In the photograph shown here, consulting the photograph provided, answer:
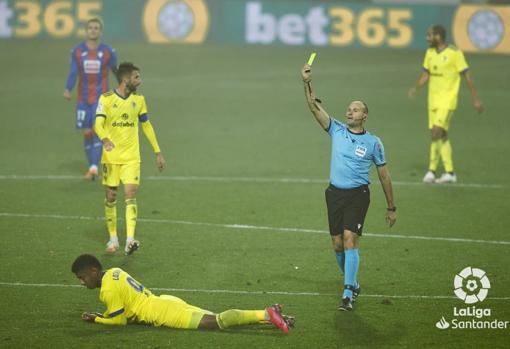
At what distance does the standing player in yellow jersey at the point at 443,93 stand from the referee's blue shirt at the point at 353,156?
24.1ft

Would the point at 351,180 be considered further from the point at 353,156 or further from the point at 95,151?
the point at 95,151

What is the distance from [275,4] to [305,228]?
21.7 metres

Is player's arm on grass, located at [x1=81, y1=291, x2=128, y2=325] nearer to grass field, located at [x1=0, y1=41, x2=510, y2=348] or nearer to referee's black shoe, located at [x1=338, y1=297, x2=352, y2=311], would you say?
grass field, located at [x1=0, y1=41, x2=510, y2=348]

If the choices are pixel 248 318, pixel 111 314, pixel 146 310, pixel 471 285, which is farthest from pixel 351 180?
pixel 111 314

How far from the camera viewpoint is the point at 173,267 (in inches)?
522

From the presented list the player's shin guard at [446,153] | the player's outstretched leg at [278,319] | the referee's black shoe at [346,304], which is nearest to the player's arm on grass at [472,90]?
the player's shin guard at [446,153]

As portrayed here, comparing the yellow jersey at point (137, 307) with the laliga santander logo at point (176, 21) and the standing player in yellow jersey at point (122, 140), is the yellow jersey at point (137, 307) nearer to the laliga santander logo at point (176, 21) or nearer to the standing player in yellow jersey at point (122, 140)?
the standing player in yellow jersey at point (122, 140)

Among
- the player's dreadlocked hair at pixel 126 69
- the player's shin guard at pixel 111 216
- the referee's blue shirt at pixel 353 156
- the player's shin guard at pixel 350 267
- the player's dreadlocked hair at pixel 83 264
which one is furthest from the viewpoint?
the player's shin guard at pixel 111 216

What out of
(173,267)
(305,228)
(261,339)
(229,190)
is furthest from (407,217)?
(261,339)

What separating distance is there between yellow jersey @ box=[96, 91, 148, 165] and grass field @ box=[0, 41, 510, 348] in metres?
1.29

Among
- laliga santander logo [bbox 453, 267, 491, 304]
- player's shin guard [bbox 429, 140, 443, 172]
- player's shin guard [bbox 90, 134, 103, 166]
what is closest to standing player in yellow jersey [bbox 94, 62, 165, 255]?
laliga santander logo [bbox 453, 267, 491, 304]

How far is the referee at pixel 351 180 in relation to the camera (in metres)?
11.5

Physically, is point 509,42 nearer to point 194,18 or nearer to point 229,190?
point 194,18

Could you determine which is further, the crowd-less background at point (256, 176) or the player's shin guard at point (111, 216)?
the player's shin guard at point (111, 216)
